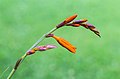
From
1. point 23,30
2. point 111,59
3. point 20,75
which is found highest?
point 23,30

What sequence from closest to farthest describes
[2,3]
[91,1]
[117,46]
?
[117,46]
[2,3]
[91,1]

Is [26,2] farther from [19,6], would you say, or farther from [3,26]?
[3,26]

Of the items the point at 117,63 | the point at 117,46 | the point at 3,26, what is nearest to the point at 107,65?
the point at 117,63

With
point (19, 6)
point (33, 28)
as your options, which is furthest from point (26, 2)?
point (33, 28)

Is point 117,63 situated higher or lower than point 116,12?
lower

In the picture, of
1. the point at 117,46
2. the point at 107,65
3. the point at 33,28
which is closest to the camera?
the point at 107,65

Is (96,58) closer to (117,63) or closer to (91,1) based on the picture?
(117,63)

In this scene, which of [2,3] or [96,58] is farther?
[2,3]
